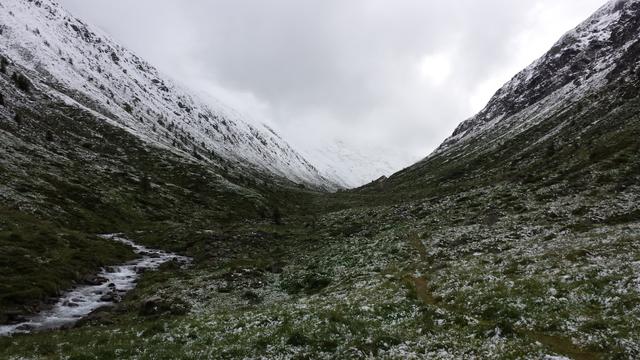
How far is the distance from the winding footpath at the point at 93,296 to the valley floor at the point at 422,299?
1.95 metres

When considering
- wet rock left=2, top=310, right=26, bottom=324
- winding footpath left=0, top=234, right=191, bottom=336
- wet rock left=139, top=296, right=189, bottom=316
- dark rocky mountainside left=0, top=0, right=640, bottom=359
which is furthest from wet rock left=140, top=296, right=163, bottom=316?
wet rock left=2, top=310, right=26, bottom=324

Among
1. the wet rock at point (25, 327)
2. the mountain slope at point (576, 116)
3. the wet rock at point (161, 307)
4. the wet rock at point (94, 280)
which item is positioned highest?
the mountain slope at point (576, 116)

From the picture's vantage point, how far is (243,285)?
42.1 m

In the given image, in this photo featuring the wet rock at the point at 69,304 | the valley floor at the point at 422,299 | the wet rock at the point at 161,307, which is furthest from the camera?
the wet rock at the point at 69,304

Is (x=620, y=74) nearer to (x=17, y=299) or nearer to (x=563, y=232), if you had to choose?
(x=563, y=232)

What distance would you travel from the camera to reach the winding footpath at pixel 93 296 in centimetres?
3130

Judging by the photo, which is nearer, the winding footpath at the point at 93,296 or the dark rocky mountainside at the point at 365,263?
the dark rocky mountainside at the point at 365,263

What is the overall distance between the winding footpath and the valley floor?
6.40 feet

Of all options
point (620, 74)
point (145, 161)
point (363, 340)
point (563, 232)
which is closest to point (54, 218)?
point (363, 340)

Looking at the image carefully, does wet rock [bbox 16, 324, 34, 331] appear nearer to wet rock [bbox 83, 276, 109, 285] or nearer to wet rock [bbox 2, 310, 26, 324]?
wet rock [bbox 2, 310, 26, 324]

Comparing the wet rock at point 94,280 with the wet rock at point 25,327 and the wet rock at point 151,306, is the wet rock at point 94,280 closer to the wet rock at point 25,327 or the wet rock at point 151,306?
the wet rock at point 151,306

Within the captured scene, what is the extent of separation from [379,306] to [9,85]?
136 metres

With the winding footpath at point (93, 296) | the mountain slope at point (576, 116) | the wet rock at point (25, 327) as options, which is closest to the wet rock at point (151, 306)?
the winding footpath at point (93, 296)

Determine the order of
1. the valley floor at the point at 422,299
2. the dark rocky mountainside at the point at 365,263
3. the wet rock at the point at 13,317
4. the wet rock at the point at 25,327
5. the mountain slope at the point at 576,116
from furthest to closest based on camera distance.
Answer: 1. the mountain slope at the point at 576,116
2. the wet rock at the point at 13,317
3. the wet rock at the point at 25,327
4. the dark rocky mountainside at the point at 365,263
5. the valley floor at the point at 422,299
